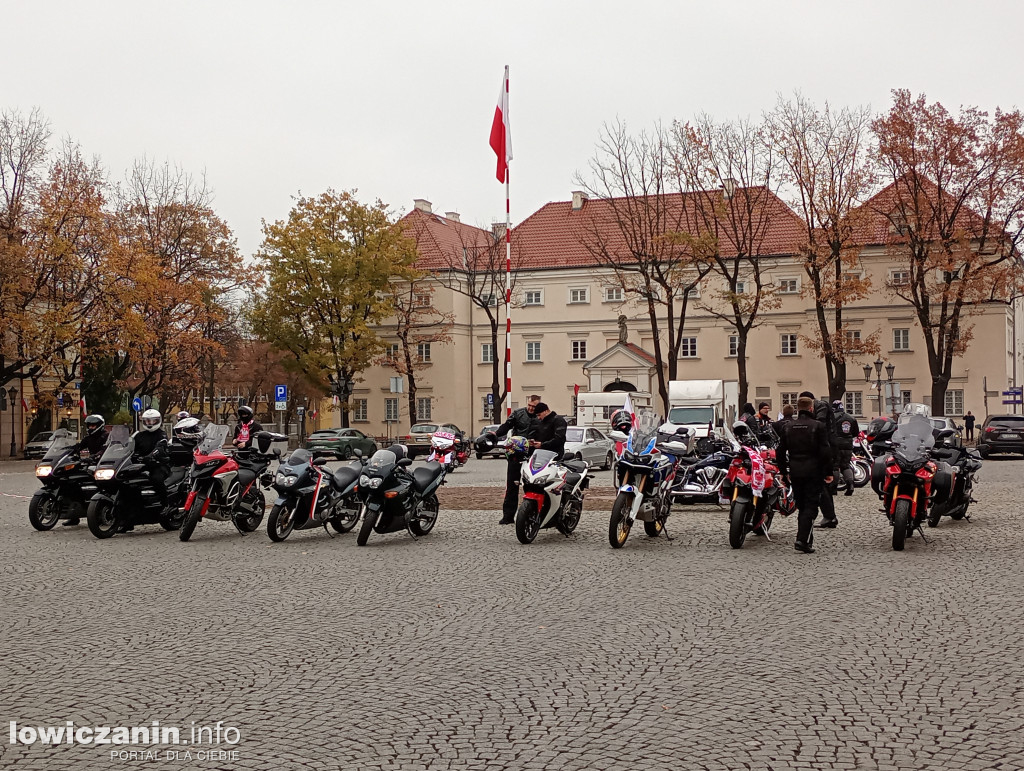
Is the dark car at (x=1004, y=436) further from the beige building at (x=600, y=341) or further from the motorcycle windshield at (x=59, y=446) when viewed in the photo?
the motorcycle windshield at (x=59, y=446)

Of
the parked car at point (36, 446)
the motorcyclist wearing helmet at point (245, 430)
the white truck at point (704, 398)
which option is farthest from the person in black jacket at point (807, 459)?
the parked car at point (36, 446)

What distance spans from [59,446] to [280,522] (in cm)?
460

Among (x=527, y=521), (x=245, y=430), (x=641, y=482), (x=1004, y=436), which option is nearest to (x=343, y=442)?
(x=1004, y=436)

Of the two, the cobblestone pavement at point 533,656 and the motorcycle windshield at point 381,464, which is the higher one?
the motorcycle windshield at point 381,464

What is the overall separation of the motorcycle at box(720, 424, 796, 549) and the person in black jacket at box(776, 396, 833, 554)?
305mm

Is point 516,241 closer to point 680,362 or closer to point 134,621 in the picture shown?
point 680,362

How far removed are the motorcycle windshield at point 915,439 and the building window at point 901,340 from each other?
51.9 m

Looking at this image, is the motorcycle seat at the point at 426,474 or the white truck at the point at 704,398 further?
the white truck at the point at 704,398

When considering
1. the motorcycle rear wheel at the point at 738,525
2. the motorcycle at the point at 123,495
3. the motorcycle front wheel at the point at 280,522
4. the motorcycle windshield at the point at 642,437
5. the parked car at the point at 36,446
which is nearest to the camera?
the motorcycle rear wheel at the point at 738,525

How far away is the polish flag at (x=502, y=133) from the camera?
2519 centimetres

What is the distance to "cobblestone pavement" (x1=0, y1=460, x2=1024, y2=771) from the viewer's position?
17.4 feet

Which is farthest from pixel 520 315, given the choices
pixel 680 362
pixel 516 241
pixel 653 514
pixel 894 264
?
pixel 653 514

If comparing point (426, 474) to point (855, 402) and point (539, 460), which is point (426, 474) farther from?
point (855, 402)

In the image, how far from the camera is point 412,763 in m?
5.03
